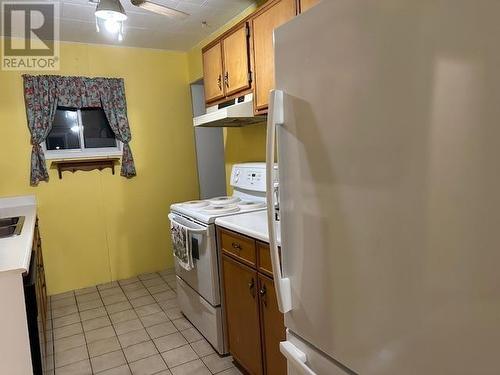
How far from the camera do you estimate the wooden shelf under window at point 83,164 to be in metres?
3.37

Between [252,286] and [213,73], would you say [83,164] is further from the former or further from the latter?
[252,286]

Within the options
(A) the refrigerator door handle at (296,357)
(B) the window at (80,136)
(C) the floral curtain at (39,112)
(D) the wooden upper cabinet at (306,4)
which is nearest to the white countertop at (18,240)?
(C) the floral curtain at (39,112)

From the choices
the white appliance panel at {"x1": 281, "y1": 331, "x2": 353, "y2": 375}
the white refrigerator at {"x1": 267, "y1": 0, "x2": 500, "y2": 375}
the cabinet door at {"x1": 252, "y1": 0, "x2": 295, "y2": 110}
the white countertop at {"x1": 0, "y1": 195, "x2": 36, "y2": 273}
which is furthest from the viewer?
the cabinet door at {"x1": 252, "y1": 0, "x2": 295, "y2": 110}

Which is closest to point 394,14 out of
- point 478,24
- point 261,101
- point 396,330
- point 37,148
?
point 478,24

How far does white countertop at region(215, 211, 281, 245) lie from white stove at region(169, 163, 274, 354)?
87mm

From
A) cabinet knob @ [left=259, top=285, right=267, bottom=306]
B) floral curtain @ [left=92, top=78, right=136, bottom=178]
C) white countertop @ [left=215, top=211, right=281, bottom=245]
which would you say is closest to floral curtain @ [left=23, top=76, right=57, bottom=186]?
floral curtain @ [left=92, top=78, right=136, bottom=178]

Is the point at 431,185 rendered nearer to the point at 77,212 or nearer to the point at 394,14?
the point at 394,14

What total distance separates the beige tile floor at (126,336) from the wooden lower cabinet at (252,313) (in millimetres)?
271

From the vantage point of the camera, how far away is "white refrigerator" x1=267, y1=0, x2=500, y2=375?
574mm

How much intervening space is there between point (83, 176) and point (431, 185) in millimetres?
3478

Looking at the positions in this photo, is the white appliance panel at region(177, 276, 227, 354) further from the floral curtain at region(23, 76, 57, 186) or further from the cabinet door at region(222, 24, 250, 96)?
the floral curtain at region(23, 76, 57, 186)

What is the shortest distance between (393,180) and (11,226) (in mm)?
2573

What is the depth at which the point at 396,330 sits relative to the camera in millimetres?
736

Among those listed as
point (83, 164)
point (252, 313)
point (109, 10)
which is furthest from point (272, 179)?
point (83, 164)
